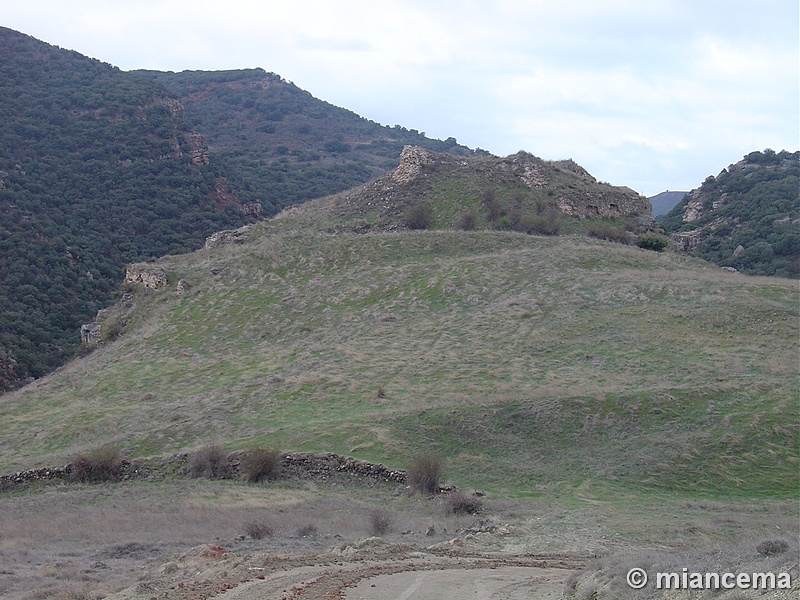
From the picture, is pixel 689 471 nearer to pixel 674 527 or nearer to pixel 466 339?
pixel 674 527

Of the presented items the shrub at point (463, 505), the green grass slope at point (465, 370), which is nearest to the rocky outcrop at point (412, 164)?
the green grass slope at point (465, 370)

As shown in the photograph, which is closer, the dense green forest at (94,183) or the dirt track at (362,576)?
the dirt track at (362,576)

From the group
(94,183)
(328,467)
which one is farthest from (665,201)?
(328,467)

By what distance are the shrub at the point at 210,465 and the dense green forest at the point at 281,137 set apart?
189 feet

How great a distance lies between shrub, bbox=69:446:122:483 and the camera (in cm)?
1905

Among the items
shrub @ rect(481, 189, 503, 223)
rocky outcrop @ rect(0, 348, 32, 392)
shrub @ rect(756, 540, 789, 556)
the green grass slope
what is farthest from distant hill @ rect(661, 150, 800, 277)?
shrub @ rect(756, 540, 789, 556)

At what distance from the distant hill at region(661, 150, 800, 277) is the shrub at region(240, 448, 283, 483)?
42.5 m

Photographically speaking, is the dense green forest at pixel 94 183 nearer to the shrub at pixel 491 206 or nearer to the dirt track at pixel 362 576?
the shrub at pixel 491 206

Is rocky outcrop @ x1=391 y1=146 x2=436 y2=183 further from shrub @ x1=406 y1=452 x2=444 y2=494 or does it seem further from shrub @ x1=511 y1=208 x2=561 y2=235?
shrub @ x1=406 y1=452 x2=444 y2=494

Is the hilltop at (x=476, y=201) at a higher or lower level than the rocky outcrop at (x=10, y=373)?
A: higher

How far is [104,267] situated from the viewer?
52531 millimetres

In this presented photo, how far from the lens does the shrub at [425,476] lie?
16.8 meters

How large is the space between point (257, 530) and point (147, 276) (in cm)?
2787

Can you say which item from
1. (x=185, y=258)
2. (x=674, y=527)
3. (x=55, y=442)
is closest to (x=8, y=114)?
(x=185, y=258)
